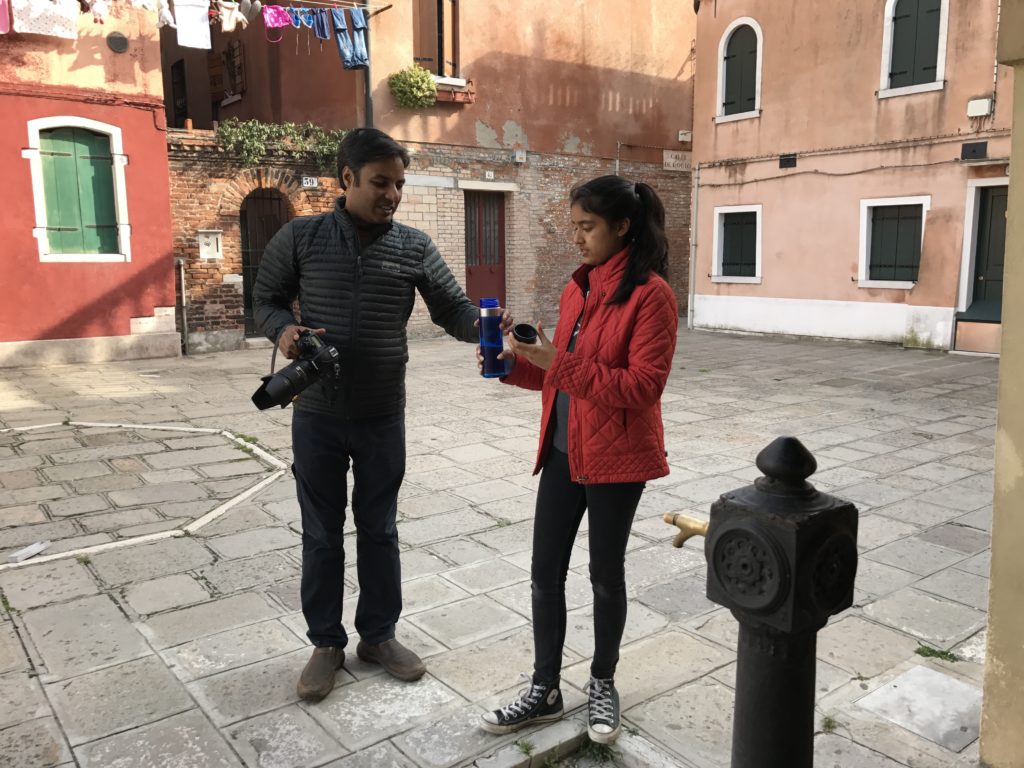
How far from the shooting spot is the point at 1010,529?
2346mm

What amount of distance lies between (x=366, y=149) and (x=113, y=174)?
10.4 m

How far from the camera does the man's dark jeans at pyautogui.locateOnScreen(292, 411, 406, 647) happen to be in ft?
9.52

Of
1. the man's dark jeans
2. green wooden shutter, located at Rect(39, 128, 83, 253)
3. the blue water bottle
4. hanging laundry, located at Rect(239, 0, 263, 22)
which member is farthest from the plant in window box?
the blue water bottle

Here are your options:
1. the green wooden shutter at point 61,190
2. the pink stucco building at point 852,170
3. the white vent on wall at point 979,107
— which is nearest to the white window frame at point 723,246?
the pink stucco building at point 852,170

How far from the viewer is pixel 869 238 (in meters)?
13.6

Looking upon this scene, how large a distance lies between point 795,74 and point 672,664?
13359 mm

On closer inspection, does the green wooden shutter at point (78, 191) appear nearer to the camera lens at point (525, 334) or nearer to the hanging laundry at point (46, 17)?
the hanging laundry at point (46, 17)

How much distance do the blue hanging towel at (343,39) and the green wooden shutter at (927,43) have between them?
27.8 ft

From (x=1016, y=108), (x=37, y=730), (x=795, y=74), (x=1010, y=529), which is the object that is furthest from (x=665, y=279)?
(x=795, y=74)

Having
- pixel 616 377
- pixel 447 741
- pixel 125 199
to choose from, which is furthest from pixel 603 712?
Answer: pixel 125 199

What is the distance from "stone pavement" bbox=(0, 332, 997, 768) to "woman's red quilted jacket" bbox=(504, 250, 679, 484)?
913 mm

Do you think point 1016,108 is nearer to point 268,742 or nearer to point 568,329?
point 568,329

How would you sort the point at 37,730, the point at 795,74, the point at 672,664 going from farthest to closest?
the point at 795,74 → the point at 672,664 → the point at 37,730

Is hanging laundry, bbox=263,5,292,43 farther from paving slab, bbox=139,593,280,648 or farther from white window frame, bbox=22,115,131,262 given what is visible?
paving slab, bbox=139,593,280,648
